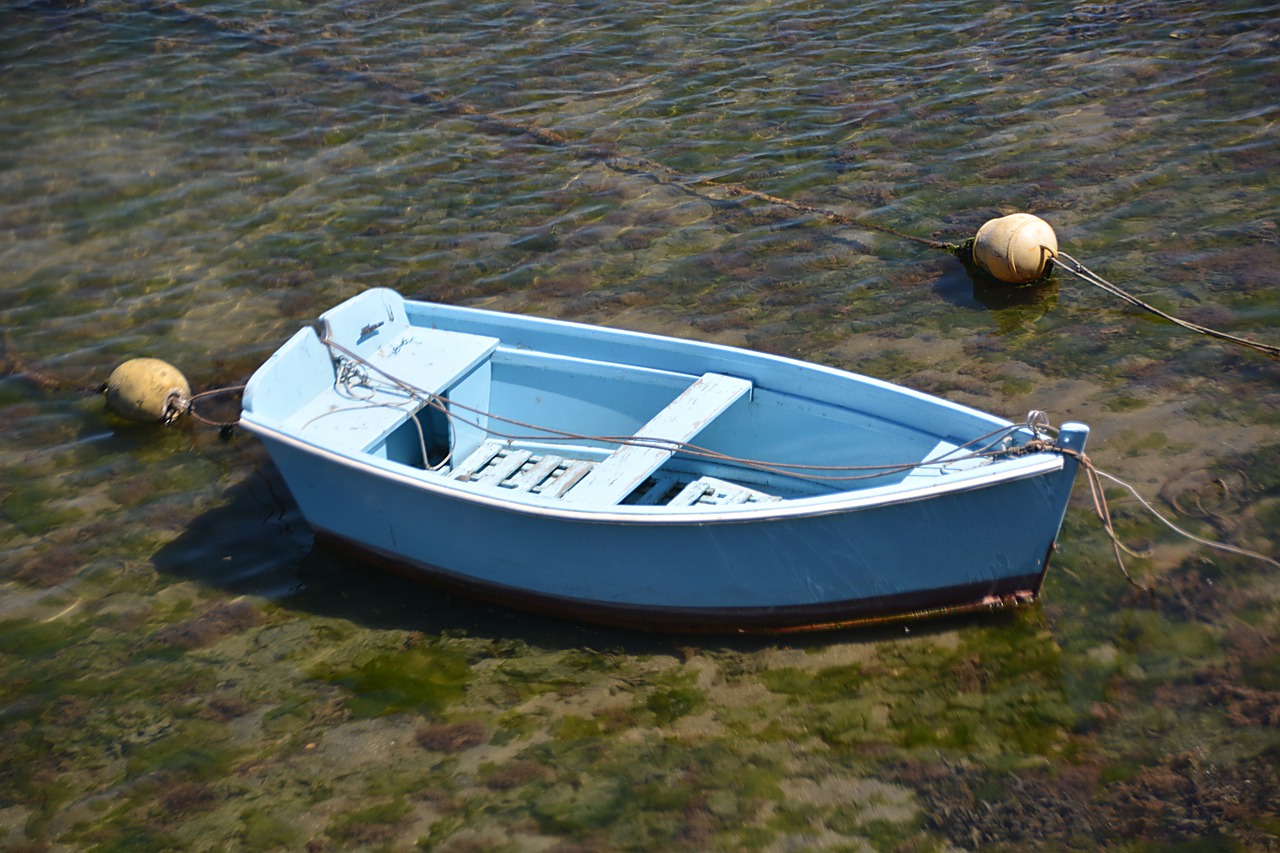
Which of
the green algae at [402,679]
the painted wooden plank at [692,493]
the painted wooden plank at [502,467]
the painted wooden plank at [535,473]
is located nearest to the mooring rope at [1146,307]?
the painted wooden plank at [692,493]

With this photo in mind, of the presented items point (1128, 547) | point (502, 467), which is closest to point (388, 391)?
point (502, 467)

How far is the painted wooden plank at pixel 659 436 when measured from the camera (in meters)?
5.46

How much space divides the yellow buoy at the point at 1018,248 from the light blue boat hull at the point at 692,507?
9.52ft

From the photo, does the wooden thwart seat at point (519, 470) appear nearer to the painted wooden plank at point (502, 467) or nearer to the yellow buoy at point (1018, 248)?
the painted wooden plank at point (502, 467)

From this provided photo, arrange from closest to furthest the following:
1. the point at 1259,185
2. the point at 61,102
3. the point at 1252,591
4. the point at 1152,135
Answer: the point at 1252,591, the point at 1259,185, the point at 1152,135, the point at 61,102

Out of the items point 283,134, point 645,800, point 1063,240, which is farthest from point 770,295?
point 283,134

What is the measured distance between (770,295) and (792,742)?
14.1 ft

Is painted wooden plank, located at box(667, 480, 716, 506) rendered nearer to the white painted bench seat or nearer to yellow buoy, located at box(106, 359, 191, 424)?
the white painted bench seat

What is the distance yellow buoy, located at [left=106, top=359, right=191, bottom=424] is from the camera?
7453mm

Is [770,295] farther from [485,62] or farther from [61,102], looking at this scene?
[61,102]

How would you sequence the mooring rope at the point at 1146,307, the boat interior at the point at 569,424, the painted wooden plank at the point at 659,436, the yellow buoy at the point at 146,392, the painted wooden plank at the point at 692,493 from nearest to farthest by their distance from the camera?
1. the painted wooden plank at the point at 659,436
2. the boat interior at the point at 569,424
3. the painted wooden plank at the point at 692,493
4. the mooring rope at the point at 1146,307
5. the yellow buoy at the point at 146,392

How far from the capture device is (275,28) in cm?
1344

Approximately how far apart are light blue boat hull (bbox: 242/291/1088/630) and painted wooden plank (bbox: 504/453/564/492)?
0.26 m

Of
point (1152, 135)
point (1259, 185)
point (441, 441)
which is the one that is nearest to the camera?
point (441, 441)
